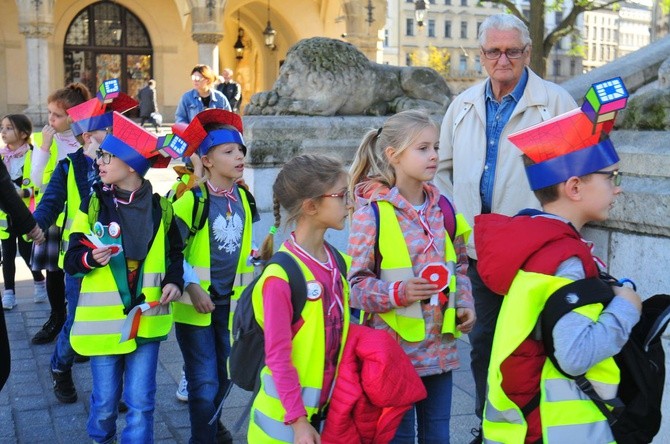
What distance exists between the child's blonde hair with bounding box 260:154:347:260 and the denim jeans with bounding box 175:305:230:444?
1359 mm

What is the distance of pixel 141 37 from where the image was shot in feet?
114

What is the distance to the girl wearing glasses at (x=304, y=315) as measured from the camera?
120 inches

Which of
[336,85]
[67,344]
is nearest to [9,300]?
[67,344]

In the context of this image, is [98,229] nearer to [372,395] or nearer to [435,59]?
[372,395]

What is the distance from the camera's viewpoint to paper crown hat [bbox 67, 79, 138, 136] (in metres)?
4.73

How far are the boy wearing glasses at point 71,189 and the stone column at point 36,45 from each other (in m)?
26.2

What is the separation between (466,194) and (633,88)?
2145 mm

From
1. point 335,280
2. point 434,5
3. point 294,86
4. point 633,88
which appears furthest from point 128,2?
point 434,5

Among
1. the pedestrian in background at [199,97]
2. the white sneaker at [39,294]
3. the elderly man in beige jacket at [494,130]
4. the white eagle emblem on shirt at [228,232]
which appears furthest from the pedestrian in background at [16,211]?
the pedestrian in background at [199,97]

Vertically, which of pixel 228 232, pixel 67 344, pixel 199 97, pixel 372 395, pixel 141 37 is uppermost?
pixel 141 37

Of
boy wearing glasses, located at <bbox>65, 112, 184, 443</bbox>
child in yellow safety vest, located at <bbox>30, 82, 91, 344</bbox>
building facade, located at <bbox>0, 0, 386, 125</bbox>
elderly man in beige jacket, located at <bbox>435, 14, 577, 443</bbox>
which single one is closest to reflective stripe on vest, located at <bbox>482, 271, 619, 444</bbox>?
elderly man in beige jacket, located at <bbox>435, 14, 577, 443</bbox>

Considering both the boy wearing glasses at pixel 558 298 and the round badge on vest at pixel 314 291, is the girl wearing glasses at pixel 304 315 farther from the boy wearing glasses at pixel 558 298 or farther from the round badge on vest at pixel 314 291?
the boy wearing glasses at pixel 558 298

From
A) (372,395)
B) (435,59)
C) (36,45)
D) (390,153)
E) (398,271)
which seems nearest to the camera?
(372,395)

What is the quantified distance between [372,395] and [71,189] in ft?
9.80
